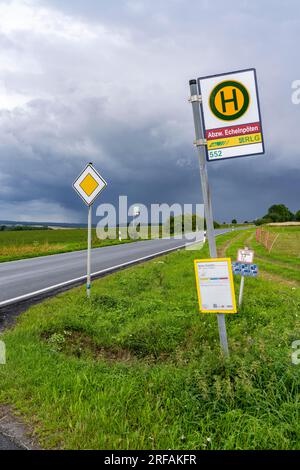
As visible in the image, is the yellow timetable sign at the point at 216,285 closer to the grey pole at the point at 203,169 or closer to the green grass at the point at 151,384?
the grey pole at the point at 203,169

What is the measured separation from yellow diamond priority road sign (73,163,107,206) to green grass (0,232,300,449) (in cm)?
309

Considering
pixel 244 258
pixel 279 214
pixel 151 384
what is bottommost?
pixel 151 384

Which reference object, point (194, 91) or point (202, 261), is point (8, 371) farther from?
point (194, 91)

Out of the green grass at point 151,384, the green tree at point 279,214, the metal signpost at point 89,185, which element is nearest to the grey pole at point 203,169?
the green grass at point 151,384

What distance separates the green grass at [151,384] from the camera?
258 centimetres

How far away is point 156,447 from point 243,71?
11.6 feet

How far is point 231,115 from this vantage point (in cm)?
321

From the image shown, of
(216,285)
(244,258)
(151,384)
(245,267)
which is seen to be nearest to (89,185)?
(244,258)

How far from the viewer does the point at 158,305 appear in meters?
6.68

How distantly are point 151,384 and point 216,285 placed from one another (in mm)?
1257

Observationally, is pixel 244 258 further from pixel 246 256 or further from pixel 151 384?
pixel 151 384

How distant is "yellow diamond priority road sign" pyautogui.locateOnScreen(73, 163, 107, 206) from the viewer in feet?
25.3

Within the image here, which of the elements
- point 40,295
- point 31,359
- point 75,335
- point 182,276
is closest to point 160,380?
point 31,359

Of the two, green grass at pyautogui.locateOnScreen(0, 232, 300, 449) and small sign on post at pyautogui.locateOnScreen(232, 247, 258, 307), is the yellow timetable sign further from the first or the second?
small sign on post at pyautogui.locateOnScreen(232, 247, 258, 307)
